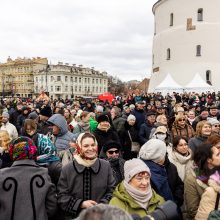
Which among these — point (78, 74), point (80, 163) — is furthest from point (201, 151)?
point (78, 74)

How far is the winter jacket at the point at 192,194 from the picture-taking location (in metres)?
3.97

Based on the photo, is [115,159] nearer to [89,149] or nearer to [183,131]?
[89,149]

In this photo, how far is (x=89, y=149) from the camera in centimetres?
407

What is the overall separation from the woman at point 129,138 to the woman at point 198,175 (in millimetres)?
4150

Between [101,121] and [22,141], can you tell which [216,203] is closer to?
[22,141]

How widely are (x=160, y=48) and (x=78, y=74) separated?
7122 centimetres

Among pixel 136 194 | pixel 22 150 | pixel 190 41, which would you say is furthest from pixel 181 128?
A: pixel 190 41

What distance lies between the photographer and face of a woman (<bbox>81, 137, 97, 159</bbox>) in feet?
13.3

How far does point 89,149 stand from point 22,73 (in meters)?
119

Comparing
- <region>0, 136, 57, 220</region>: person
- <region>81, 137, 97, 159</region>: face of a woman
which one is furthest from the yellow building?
<region>0, 136, 57, 220</region>: person

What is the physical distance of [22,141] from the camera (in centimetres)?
364

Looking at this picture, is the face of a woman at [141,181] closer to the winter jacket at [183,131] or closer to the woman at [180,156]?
the woman at [180,156]

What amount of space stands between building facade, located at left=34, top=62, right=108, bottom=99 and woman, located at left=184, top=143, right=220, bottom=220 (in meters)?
101

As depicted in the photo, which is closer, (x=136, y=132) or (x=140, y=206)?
(x=140, y=206)
